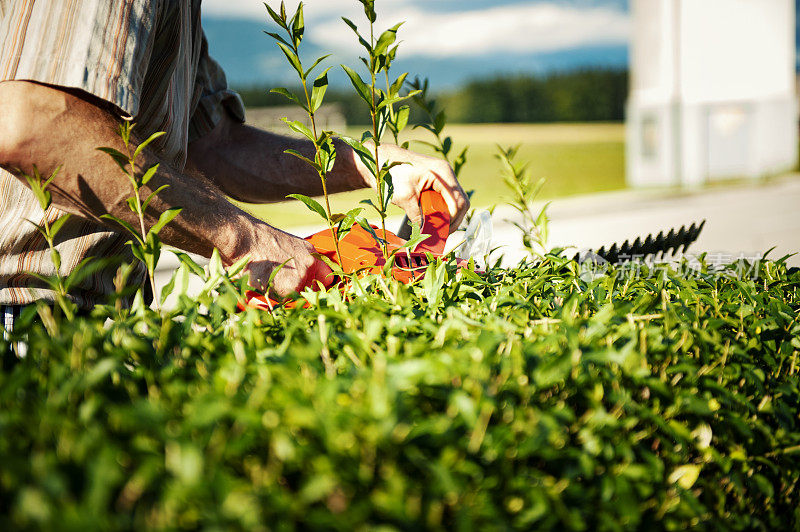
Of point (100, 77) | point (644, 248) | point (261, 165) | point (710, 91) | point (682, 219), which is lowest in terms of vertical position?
point (682, 219)

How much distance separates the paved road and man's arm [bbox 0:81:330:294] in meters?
4.54

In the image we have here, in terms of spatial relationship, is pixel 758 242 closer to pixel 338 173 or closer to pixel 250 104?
pixel 338 173

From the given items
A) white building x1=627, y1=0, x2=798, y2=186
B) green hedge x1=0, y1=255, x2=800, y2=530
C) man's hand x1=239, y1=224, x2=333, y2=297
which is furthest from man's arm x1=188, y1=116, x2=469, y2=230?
white building x1=627, y1=0, x2=798, y2=186

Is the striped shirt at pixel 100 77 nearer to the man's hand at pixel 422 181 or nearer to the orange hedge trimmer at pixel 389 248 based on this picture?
the orange hedge trimmer at pixel 389 248

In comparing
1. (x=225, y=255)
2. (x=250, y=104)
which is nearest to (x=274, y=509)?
(x=225, y=255)

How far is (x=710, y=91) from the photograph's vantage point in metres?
19.5

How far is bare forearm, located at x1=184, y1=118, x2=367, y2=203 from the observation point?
2.22m

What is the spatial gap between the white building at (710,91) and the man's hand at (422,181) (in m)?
19.1

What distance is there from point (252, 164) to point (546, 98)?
43538 mm

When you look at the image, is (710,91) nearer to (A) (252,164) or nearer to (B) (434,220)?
(A) (252,164)

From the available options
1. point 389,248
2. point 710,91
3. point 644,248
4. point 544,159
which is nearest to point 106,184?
point 389,248

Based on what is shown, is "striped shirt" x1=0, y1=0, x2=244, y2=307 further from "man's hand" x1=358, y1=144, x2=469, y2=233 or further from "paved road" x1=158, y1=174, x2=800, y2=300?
"paved road" x1=158, y1=174, x2=800, y2=300

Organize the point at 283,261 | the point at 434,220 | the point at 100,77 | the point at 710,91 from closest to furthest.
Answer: the point at 100,77
the point at 283,261
the point at 434,220
the point at 710,91

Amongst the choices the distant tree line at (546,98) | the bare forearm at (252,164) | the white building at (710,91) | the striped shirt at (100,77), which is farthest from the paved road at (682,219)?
the distant tree line at (546,98)
